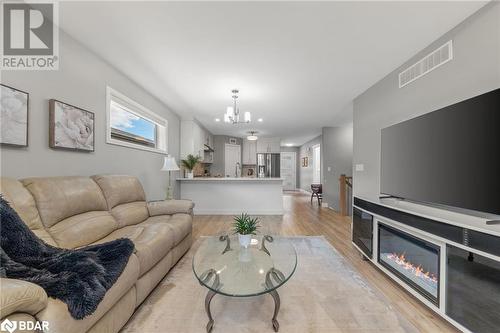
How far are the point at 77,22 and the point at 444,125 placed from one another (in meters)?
3.47

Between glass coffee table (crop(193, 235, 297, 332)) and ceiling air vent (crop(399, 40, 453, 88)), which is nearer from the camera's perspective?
glass coffee table (crop(193, 235, 297, 332))

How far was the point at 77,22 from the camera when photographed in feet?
6.49

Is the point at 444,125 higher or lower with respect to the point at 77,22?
lower

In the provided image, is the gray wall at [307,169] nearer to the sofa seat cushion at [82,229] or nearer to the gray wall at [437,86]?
the gray wall at [437,86]

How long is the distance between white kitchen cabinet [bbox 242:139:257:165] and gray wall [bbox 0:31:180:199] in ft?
19.2

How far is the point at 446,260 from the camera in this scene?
5.38 ft

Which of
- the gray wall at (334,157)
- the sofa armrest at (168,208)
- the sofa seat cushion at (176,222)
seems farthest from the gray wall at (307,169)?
the sofa seat cushion at (176,222)

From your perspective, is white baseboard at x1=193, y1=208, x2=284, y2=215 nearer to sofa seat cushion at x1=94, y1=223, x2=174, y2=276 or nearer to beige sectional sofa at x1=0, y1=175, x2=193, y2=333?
beige sectional sofa at x1=0, y1=175, x2=193, y2=333

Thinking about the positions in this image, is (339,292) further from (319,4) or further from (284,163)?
(284,163)

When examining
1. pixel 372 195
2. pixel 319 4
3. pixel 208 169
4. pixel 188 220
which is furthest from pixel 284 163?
pixel 319 4

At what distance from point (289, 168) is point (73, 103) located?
1017 cm

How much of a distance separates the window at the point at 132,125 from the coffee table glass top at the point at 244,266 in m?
2.11

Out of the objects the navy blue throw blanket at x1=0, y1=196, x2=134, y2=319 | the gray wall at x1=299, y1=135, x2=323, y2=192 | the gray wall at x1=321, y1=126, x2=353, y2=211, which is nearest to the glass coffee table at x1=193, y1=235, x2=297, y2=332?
the navy blue throw blanket at x1=0, y1=196, x2=134, y2=319

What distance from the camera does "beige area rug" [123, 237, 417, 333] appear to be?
5.11 ft
